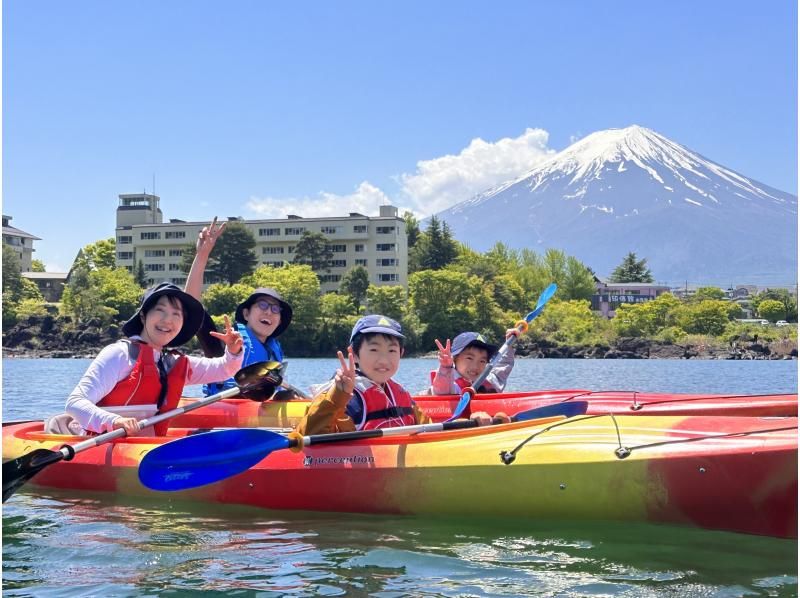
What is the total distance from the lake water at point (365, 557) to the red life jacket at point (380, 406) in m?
0.65

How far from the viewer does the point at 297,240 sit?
270 feet

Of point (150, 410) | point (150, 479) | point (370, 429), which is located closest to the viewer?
point (150, 479)

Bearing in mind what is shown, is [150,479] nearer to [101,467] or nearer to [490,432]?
[101,467]

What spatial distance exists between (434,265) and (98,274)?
1164 inches

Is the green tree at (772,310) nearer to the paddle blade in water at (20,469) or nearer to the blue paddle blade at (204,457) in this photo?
the blue paddle blade at (204,457)

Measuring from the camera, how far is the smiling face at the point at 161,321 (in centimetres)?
651

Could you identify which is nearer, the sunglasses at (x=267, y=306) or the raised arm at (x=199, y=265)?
the raised arm at (x=199, y=265)

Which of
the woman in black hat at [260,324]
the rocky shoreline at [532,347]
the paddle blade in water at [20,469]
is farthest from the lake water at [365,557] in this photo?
the rocky shoreline at [532,347]

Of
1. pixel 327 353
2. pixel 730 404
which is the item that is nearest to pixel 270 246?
pixel 327 353

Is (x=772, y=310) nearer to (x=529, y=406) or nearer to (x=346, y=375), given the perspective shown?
(x=529, y=406)

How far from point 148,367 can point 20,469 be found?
1.18 m

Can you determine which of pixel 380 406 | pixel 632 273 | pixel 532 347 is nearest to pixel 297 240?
pixel 532 347

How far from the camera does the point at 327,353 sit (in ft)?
206

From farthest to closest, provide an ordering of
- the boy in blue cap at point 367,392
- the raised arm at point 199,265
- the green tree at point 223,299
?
the green tree at point 223,299, the raised arm at point 199,265, the boy in blue cap at point 367,392
